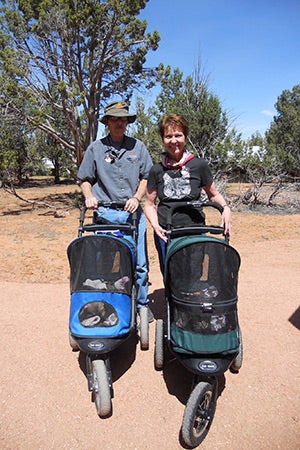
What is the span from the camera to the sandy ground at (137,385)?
217cm

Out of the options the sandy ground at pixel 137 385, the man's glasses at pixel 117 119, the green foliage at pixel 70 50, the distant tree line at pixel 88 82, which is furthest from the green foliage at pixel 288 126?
the man's glasses at pixel 117 119

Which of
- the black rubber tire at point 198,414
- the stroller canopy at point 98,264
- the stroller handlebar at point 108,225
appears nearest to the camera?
the black rubber tire at point 198,414

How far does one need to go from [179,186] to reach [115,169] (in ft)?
2.29

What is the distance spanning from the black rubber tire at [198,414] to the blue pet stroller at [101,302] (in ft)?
1.80

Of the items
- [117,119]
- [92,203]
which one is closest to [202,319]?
[92,203]

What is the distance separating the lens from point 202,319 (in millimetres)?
2115

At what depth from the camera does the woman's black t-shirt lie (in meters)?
2.78

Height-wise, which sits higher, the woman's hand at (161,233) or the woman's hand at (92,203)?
the woman's hand at (92,203)

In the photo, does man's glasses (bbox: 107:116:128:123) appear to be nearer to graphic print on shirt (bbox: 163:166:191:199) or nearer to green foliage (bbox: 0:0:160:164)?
graphic print on shirt (bbox: 163:166:191:199)

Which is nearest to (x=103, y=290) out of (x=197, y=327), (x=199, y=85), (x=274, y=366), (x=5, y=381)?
(x=197, y=327)

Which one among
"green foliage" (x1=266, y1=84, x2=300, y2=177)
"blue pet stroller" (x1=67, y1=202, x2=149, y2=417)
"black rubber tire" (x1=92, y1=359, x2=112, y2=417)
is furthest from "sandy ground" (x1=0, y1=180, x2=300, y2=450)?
"green foliage" (x1=266, y1=84, x2=300, y2=177)

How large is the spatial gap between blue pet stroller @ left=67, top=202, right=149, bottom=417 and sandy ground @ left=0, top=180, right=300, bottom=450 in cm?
21

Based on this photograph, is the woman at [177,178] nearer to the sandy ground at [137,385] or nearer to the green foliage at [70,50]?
the sandy ground at [137,385]

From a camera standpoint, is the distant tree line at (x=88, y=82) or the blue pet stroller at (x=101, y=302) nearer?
the blue pet stroller at (x=101, y=302)
